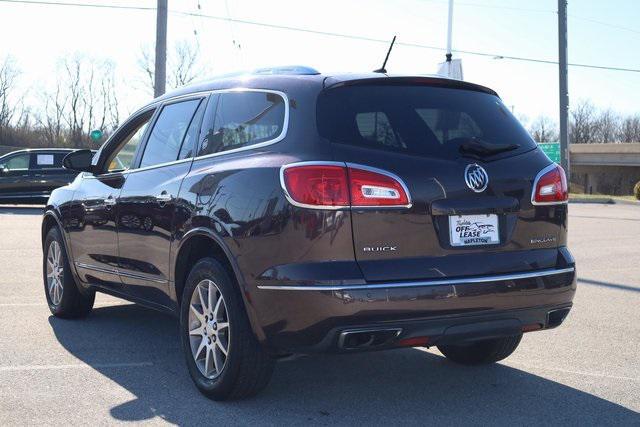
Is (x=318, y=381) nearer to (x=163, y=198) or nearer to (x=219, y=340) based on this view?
(x=219, y=340)

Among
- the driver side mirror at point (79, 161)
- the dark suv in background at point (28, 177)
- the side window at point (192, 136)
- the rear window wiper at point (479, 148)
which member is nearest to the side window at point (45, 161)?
the dark suv in background at point (28, 177)

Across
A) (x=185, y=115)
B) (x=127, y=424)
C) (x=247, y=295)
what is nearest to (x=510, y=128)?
(x=247, y=295)

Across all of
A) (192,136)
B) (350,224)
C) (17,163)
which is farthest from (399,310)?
(17,163)

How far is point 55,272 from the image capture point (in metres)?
7.21

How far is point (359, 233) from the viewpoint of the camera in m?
4.05

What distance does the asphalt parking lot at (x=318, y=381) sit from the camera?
4.46m

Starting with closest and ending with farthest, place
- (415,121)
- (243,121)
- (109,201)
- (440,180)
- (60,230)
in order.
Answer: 1. (440,180)
2. (415,121)
3. (243,121)
4. (109,201)
5. (60,230)

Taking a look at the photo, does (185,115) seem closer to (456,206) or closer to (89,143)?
(456,206)

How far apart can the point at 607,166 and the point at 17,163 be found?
244ft

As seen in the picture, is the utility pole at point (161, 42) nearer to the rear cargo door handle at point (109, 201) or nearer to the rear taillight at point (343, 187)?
the rear cargo door handle at point (109, 201)

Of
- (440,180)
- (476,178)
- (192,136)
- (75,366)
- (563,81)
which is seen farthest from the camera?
(563,81)

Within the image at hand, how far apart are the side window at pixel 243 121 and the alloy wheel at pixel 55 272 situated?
2577 millimetres

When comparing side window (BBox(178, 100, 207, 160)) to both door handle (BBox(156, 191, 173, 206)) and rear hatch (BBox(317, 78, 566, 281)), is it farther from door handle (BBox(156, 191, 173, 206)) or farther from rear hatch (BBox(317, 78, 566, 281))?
rear hatch (BBox(317, 78, 566, 281))

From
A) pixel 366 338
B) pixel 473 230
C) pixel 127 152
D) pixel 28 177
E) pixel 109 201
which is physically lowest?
pixel 366 338
